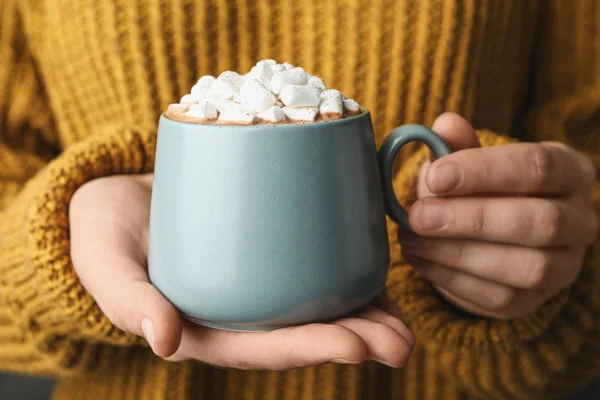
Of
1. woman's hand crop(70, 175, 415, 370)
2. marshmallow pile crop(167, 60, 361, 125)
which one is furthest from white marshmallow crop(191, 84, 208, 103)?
woman's hand crop(70, 175, 415, 370)

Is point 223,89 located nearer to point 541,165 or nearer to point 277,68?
point 277,68

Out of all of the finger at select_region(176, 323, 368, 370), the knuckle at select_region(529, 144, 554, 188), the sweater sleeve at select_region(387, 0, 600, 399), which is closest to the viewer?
the finger at select_region(176, 323, 368, 370)

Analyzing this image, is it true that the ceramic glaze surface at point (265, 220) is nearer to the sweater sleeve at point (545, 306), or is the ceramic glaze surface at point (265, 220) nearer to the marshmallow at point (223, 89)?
the marshmallow at point (223, 89)

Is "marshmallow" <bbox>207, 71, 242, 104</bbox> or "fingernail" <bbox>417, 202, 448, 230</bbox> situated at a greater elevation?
"marshmallow" <bbox>207, 71, 242, 104</bbox>

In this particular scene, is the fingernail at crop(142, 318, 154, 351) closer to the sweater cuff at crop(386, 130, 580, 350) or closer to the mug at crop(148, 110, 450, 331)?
the mug at crop(148, 110, 450, 331)

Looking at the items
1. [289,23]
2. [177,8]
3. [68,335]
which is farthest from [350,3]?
[68,335]

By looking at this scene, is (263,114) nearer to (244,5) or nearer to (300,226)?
(300,226)

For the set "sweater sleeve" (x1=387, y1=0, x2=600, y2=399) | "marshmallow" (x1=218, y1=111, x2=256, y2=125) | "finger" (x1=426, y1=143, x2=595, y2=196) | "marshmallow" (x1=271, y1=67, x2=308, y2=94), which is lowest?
"sweater sleeve" (x1=387, y1=0, x2=600, y2=399)

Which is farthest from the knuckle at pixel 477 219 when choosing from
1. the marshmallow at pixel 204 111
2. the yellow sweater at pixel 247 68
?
the marshmallow at pixel 204 111

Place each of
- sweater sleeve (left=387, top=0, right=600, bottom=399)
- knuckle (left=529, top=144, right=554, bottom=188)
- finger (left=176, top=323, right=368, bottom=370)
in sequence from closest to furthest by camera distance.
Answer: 1. finger (left=176, top=323, right=368, bottom=370)
2. knuckle (left=529, top=144, right=554, bottom=188)
3. sweater sleeve (left=387, top=0, right=600, bottom=399)
